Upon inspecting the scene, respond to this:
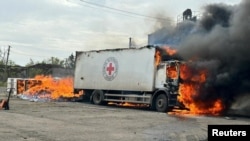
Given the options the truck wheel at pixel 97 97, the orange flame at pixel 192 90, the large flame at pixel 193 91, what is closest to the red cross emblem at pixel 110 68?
the truck wheel at pixel 97 97

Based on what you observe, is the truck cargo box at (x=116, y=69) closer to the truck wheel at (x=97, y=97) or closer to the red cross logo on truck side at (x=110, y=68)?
the red cross logo on truck side at (x=110, y=68)

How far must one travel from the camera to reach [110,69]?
22.7 m

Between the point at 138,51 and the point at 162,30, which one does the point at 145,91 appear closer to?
the point at 138,51

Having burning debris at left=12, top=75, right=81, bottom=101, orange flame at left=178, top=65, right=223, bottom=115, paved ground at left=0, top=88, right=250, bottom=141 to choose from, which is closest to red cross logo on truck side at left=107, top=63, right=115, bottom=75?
burning debris at left=12, top=75, right=81, bottom=101

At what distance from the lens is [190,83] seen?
60.8ft

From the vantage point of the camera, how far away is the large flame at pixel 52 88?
27109mm

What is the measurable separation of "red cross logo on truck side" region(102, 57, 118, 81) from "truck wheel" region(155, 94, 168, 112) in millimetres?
3749

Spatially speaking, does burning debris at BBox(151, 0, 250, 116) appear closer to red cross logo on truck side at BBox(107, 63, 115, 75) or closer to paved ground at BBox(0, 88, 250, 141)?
red cross logo on truck side at BBox(107, 63, 115, 75)

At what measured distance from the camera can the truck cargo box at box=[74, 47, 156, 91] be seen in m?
20.3

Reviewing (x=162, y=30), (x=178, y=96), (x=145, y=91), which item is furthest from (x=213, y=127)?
(x=162, y=30)

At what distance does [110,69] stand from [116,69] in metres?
0.54

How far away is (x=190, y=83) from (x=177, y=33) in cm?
618

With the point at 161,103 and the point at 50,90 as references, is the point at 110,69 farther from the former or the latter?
the point at 50,90

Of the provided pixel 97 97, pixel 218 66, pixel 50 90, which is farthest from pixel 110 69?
pixel 50 90
